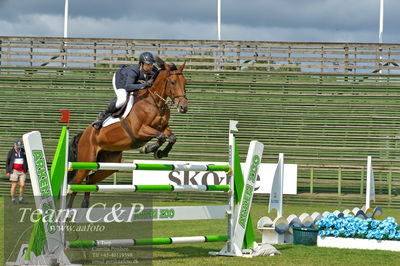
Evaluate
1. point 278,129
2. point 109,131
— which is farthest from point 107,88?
point 109,131

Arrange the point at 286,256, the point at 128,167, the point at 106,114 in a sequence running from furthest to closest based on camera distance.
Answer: the point at 106,114
the point at 286,256
the point at 128,167

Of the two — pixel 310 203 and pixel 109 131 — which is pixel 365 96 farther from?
pixel 109 131

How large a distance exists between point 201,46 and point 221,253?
1511cm

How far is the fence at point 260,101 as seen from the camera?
19.0m

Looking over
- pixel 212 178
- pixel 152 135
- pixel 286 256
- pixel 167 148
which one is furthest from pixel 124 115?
pixel 212 178

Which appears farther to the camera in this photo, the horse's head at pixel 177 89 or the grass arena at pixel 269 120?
the grass arena at pixel 269 120

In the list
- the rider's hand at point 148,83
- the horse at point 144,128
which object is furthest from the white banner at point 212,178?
the rider's hand at point 148,83

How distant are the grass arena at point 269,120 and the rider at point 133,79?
731 cm

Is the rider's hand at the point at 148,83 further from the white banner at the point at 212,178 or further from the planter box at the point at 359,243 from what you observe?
the white banner at the point at 212,178

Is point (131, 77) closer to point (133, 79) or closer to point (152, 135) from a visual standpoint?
point (133, 79)

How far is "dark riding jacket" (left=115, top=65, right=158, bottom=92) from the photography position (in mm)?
8977

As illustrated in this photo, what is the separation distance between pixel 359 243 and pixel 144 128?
292 cm

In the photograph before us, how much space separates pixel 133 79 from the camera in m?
9.02

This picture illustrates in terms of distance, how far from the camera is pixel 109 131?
29.5ft
